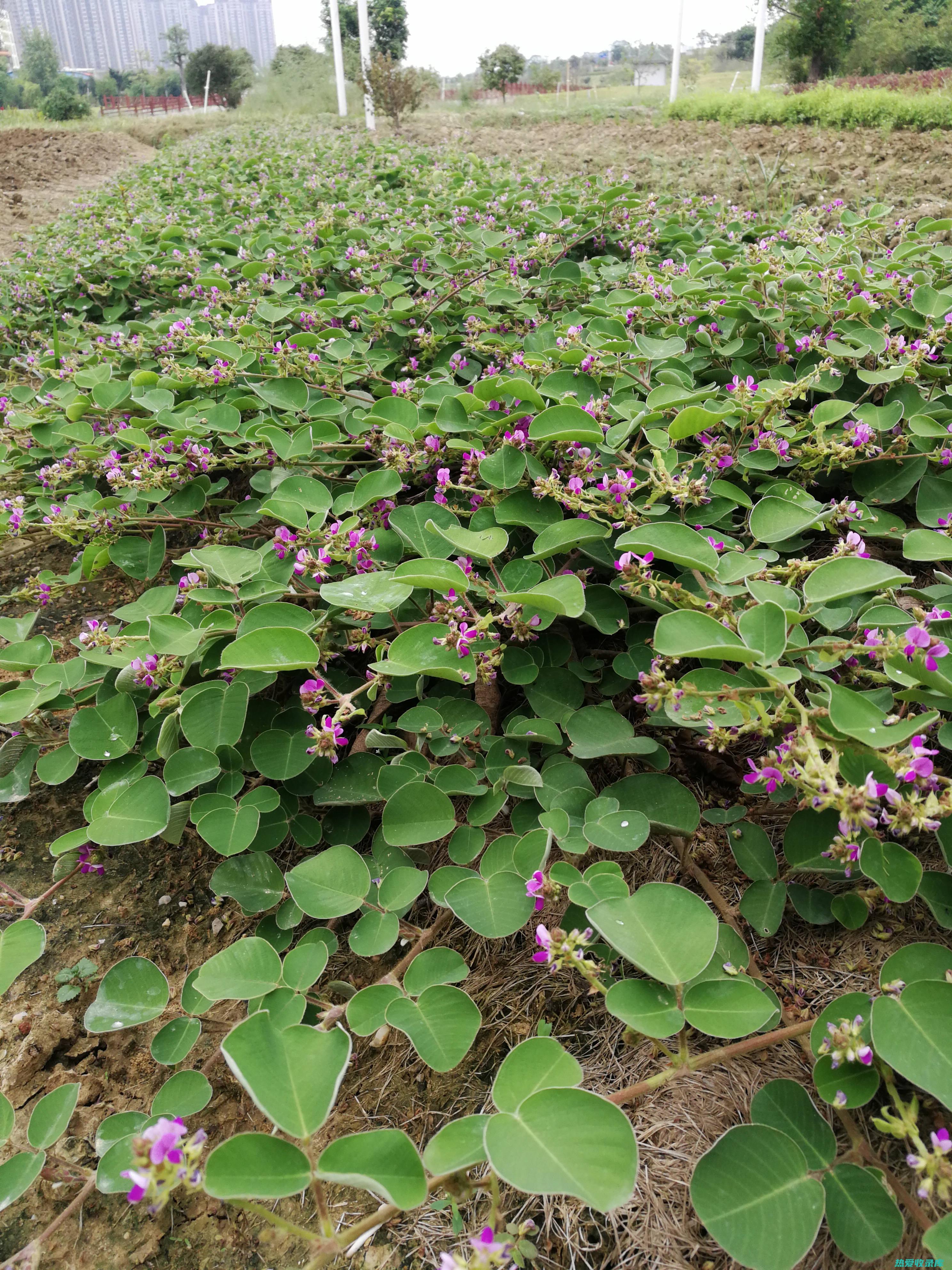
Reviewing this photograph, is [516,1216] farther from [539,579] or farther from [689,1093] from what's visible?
[539,579]

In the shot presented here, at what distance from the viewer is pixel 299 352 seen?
2465mm

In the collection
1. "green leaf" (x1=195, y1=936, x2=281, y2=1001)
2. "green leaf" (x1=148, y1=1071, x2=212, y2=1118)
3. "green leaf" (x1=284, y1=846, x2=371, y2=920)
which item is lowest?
"green leaf" (x1=148, y1=1071, x2=212, y2=1118)

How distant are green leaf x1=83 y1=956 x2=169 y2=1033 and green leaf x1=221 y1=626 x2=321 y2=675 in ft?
1.79

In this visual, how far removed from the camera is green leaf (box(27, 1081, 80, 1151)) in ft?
3.58

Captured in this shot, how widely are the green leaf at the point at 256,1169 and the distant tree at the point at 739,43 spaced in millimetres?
59795

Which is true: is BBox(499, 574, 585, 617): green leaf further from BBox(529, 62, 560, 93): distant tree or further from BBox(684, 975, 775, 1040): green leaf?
BBox(529, 62, 560, 93): distant tree

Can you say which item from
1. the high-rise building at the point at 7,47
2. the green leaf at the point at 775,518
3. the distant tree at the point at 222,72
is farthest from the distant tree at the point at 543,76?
the high-rise building at the point at 7,47

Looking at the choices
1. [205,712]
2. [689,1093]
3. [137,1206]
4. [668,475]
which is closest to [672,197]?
[668,475]

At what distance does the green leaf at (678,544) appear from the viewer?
1.26 m

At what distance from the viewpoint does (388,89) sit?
48.9ft

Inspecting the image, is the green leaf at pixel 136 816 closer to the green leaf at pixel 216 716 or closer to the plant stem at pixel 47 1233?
the green leaf at pixel 216 716

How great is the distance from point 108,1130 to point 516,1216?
0.63 metres

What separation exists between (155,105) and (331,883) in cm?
5940

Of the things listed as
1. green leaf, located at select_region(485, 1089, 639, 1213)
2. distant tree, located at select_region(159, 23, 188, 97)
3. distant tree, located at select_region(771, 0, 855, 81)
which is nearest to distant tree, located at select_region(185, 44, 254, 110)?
distant tree, located at select_region(159, 23, 188, 97)
